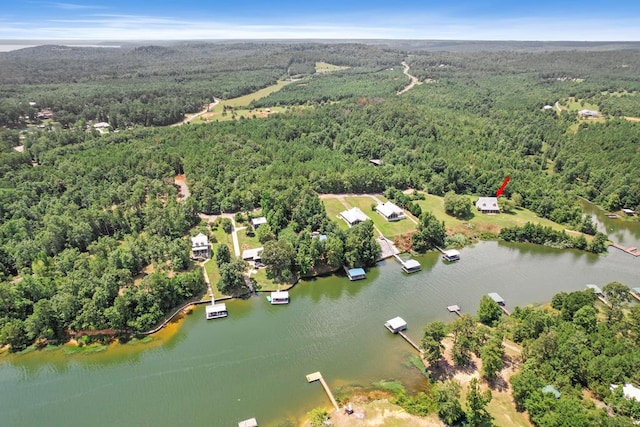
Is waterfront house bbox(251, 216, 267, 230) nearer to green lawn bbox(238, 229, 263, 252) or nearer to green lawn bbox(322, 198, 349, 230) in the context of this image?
green lawn bbox(238, 229, 263, 252)

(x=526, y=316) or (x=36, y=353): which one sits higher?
(x=526, y=316)

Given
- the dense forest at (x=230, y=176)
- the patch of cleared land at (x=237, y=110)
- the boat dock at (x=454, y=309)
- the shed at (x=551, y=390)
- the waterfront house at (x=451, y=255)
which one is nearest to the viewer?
the shed at (x=551, y=390)

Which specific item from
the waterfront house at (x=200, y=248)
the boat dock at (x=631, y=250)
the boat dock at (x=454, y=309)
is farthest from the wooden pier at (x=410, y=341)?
the boat dock at (x=631, y=250)

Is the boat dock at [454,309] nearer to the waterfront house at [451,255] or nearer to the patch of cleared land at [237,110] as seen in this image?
the waterfront house at [451,255]

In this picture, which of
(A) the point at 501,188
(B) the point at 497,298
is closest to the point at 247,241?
(B) the point at 497,298

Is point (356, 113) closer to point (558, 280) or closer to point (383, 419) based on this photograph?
point (558, 280)

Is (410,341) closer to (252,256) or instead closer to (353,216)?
(252,256)

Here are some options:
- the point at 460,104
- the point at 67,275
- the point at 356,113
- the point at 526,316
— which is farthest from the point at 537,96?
the point at 67,275
